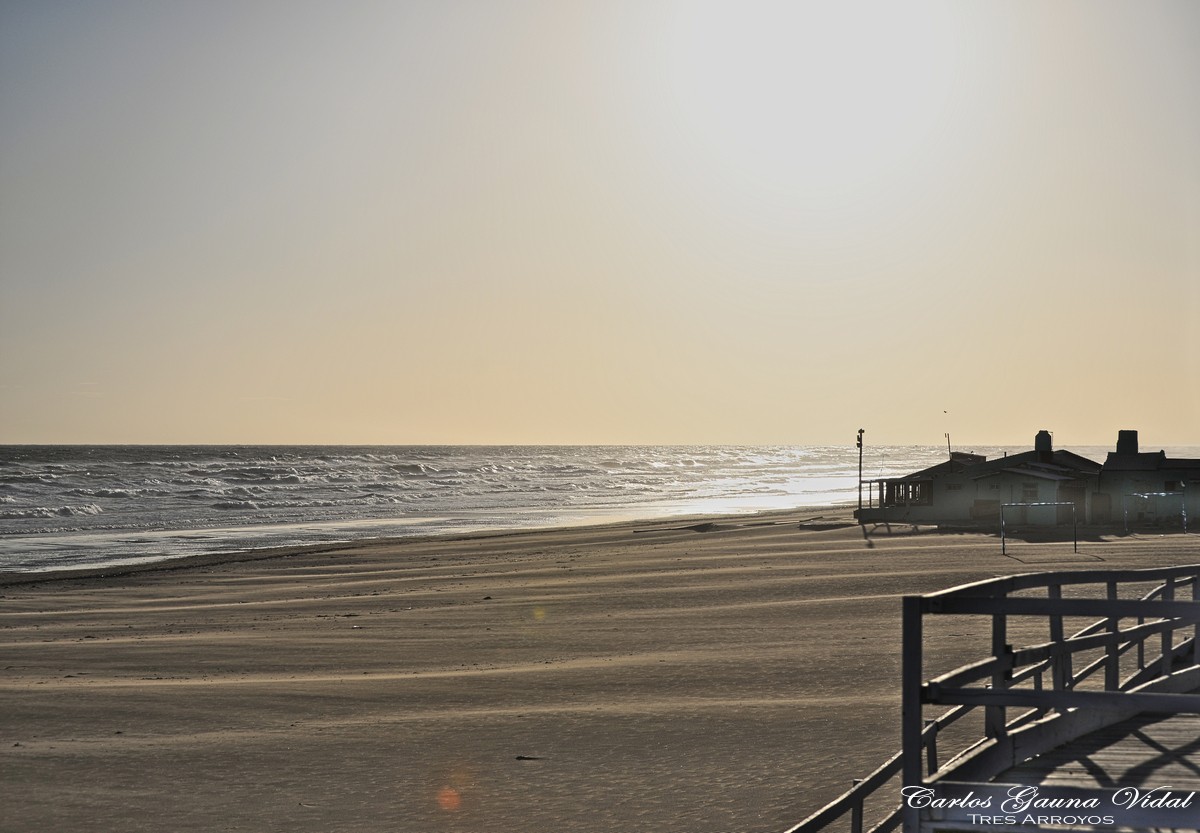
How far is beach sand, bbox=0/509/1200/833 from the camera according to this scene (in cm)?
1210

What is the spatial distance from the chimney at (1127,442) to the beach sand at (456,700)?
28046 millimetres

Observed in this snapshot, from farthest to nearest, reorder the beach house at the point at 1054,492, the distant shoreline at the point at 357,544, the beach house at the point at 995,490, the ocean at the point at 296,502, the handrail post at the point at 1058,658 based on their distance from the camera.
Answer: the beach house at the point at 995,490 → the beach house at the point at 1054,492 → the ocean at the point at 296,502 → the distant shoreline at the point at 357,544 → the handrail post at the point at 1058,658

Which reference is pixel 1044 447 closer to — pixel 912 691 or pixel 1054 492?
pixel 1054 492

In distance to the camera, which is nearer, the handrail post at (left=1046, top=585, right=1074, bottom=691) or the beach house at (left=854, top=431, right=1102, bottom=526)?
the handrail post at (left=1046, top=585, right=1074, bottom=691)

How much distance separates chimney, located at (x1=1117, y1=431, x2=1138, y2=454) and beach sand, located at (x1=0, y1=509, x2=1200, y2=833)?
28.0 meters

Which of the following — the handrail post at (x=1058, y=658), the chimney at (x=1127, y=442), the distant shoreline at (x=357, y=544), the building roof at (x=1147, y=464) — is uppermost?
the chimney at (x=1127, y=442)

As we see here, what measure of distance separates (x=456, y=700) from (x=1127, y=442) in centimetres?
A: 5195

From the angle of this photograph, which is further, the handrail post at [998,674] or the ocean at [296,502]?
the ocean at [296,502]

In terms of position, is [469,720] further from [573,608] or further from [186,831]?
[573,608]

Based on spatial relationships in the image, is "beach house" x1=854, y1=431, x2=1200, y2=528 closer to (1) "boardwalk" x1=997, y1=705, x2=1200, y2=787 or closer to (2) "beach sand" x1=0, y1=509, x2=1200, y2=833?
(2) "beach sand" x1=0, y1=509, x2=1200, y2=833

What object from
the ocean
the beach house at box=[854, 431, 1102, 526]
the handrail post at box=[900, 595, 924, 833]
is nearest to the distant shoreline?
the ocean

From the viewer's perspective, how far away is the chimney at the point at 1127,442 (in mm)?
59031

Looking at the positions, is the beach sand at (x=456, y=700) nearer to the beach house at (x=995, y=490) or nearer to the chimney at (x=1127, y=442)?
the beach house at (x=995, y=490)

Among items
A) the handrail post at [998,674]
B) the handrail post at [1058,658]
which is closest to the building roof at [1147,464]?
the handrail post at [1058,658]
